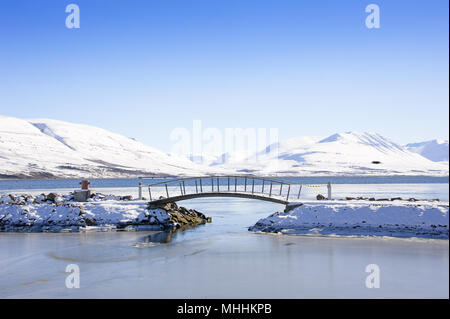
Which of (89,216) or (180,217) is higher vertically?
(89,216)

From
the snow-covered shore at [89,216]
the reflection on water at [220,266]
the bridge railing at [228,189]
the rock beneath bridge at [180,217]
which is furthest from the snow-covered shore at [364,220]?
the snow-covered shore at [89,216]

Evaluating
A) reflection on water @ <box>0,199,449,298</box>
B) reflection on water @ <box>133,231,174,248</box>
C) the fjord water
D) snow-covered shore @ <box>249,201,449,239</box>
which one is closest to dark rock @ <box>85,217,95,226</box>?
reflection on water @ <box>0,199,449,298</box>

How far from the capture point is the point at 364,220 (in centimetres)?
3069

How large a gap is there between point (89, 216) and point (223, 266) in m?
17.5

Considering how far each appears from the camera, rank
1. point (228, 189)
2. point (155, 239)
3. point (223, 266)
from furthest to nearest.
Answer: point (228, 189) → point (155, 239) → point (223, 266)

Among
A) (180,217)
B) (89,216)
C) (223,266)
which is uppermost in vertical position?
(89,216)

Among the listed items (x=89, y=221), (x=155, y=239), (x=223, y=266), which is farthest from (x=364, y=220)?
(x=89, y=221)

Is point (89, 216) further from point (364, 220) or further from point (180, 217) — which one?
point (364, 220)

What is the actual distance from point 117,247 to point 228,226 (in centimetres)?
1134

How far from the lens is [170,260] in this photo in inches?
958
